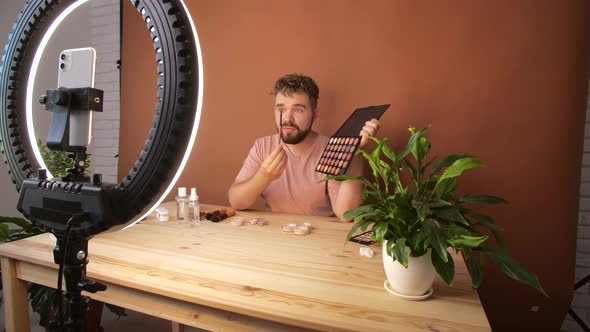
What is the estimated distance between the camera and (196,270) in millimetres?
822

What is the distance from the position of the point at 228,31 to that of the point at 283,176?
97cm

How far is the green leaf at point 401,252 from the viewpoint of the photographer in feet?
2.12

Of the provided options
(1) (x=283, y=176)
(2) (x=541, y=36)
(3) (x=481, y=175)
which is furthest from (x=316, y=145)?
(2) (x=541, y=36)

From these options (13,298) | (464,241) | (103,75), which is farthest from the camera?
(103,75)

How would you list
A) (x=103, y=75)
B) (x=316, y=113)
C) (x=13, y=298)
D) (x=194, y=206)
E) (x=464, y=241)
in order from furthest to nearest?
(x=103, y=75) < (x=316, y=113) < (x=194, y=206) < (x=13, y=298) < (x=464, y=241)

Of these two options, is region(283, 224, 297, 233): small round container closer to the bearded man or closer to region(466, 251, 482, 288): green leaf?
the bearded man

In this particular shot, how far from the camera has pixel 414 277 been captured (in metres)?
0.69

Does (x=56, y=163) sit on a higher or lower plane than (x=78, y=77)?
lower

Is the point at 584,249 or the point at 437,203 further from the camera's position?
the point at 584,249

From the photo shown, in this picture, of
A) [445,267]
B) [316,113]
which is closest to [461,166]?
[445,267]

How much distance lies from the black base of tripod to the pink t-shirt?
1233 mm

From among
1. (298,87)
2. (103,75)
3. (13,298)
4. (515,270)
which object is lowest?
(13,298)

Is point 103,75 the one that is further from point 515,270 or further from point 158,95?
point 515,270

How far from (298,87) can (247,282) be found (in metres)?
1.07
